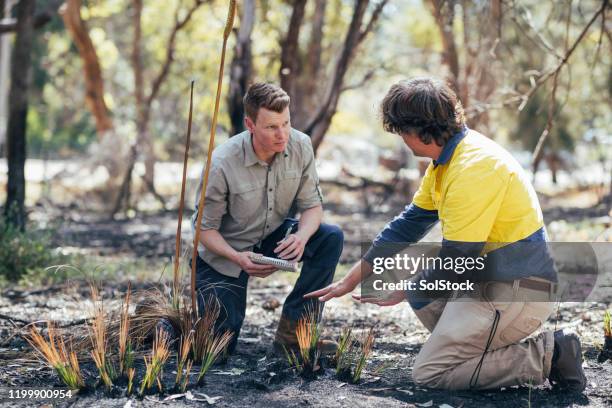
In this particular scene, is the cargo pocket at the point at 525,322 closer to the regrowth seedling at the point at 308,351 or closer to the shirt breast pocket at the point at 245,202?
the regrowth seedling at the point at 308,351

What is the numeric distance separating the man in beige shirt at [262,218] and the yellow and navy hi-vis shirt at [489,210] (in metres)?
0.93

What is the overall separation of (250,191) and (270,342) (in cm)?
98

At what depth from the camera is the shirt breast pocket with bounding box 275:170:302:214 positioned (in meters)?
4.74

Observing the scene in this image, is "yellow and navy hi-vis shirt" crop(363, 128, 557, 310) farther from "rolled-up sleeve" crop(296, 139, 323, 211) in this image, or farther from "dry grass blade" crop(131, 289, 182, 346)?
"dry grass blade" crop(131, 289, 182, 346)

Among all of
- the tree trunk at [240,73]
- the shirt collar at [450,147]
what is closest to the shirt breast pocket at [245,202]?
the shirt collar at [450,147]

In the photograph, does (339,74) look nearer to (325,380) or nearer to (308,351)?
(308,351)

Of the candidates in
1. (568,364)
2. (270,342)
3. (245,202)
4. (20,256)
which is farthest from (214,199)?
(20,256)

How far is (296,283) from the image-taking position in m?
4.62

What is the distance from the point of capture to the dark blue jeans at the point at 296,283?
4574 mm

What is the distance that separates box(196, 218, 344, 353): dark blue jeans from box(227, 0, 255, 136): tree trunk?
12.1ft

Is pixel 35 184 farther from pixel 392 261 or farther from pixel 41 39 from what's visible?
pixel 392 261

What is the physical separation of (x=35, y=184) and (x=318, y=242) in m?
15.6

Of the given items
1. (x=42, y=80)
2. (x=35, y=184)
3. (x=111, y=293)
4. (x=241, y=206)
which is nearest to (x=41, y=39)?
(x=42, y=80)

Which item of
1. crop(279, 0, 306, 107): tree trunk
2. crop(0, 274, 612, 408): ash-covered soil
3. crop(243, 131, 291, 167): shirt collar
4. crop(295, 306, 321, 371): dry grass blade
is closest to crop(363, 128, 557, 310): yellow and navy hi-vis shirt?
crop(0, 274, 612, 408): ash-covered soil
